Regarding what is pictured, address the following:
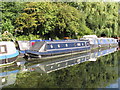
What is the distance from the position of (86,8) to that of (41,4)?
979 cm

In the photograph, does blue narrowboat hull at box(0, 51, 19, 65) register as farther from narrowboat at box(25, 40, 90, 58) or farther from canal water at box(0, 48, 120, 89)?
narrowboat at box(25, 40, 90, 58)

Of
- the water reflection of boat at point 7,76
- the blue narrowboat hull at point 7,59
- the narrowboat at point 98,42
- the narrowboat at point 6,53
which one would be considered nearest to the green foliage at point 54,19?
the narrowboat at point 98,42

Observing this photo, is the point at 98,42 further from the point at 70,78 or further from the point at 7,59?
the point at 70,78

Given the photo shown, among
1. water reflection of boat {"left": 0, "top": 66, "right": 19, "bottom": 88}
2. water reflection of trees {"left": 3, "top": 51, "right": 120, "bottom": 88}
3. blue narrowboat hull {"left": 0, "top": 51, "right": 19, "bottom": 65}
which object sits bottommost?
water reflection of trees {"left": 3, "top": 51, "right": 120, "bottom": 88}

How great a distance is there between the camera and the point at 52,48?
17.7 m

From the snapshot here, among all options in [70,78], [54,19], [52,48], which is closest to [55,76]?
[70,78]

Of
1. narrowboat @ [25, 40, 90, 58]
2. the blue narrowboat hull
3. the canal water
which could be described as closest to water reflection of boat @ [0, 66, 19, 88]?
the canal water

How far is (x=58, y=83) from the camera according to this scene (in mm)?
10328

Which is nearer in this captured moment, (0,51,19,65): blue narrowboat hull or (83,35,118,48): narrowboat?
(0,51,19,65): blue narrowboat hull

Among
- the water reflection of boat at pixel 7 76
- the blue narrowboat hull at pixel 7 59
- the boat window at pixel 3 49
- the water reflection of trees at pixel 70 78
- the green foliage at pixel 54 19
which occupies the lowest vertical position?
the water reflection of trees at pixel 70 78

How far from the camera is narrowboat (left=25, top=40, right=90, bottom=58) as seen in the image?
16.5 meters

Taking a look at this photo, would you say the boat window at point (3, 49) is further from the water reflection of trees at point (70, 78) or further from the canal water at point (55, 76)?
the water reflection of trees at point (70, 78)

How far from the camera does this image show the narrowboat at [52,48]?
16516mm

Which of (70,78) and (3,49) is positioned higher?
(3,49)
